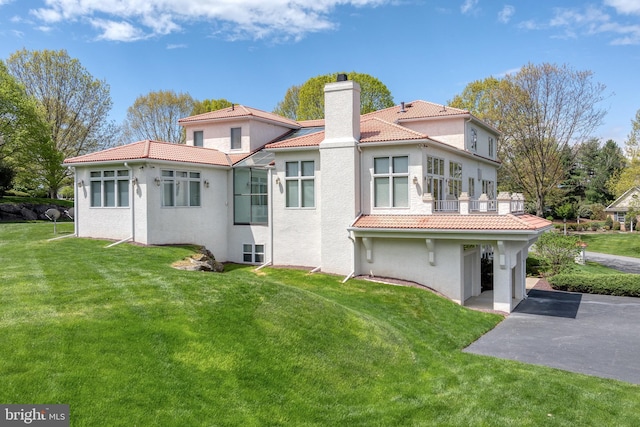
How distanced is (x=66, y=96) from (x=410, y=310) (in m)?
37.4

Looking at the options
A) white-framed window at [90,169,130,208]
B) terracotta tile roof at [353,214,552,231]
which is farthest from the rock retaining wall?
terracotta tile roof at [353,214,552,231]

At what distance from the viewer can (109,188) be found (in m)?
20.4

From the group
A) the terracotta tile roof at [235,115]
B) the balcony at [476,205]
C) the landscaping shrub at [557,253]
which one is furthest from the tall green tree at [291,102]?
the balcony at [476,205]

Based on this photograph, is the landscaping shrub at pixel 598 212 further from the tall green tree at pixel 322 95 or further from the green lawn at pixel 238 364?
the green lawn at pixel 238 364

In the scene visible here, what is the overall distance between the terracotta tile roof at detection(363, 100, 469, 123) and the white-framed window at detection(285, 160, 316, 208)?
633 centimetres

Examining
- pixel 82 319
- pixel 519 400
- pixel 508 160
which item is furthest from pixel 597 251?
pixel 82 319

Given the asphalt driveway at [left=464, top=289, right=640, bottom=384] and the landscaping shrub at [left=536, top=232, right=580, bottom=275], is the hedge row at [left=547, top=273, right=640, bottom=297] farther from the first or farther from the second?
the landscaping shrub at [left=536, top=232, right=580, bottom=275]

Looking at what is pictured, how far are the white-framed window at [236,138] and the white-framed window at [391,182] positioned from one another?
8788mm

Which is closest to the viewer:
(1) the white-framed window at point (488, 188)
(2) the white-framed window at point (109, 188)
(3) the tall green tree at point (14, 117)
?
(2) the white-framed window at point (109, 188)

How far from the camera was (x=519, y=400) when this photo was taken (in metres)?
8.80

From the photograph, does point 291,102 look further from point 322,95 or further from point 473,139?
point 473,139

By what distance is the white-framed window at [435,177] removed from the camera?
18875mm

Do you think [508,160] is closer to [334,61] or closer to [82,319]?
[334,61]

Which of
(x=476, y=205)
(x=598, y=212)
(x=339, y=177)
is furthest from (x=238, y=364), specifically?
(x=598, y=212)
